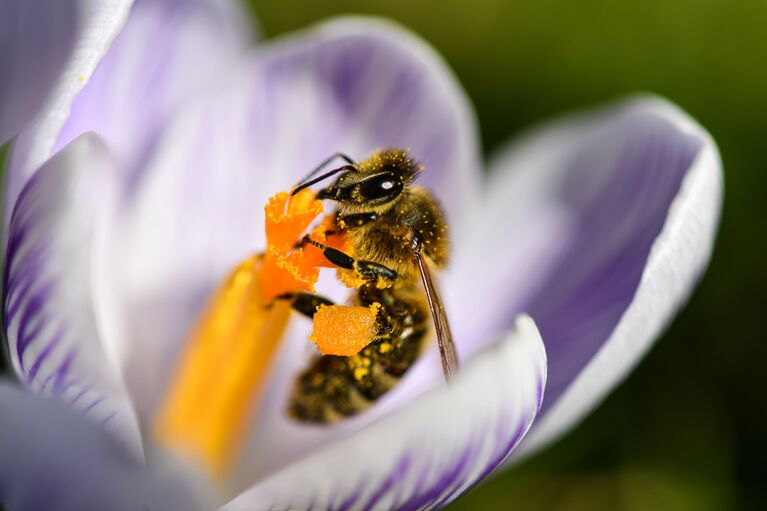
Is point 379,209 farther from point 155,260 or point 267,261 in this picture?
point 155,260

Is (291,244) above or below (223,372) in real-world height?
above

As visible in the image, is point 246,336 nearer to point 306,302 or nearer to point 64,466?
point 306,302

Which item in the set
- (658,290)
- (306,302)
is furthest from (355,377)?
(658,290)

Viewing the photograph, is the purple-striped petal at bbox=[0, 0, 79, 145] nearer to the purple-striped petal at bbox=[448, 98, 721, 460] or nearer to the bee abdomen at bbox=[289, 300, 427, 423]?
the bee abdomen at bbox=[289, 300, 427, 423]

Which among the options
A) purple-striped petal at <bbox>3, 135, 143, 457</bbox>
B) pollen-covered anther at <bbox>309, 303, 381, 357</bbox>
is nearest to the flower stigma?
pollen-covered anther at <bbox>309, 303, 381, 357</bbox>

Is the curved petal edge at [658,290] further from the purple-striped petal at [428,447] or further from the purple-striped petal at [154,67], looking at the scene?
the purple-striped petal at [154,67]

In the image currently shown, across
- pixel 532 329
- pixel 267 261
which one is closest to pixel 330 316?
pixel 267 261

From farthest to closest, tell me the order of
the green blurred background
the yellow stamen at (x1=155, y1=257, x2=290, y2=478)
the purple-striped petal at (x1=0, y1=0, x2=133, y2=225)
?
the green blurred background
the yellow stamen at (x1=155, y1=257, x2=290, y2=478)
the purple-striped petal at (x1=0, y1=0, x2=133, y2=225)
